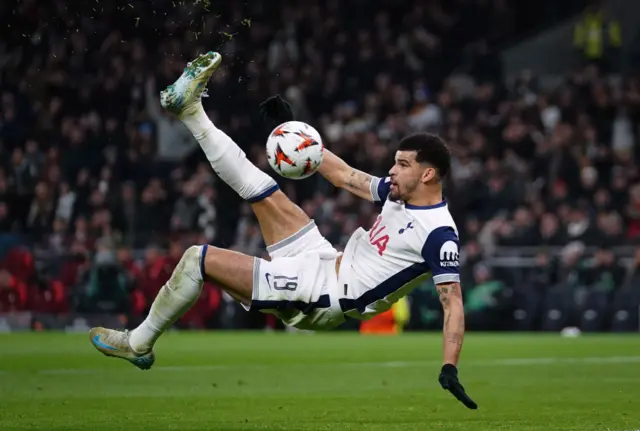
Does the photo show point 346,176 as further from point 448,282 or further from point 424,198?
point 448,282

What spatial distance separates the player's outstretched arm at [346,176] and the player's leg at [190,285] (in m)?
1.15

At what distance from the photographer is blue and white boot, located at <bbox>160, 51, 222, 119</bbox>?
29.7ft

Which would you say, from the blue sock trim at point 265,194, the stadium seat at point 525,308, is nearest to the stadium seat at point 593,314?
the stadium seat at point 525,308

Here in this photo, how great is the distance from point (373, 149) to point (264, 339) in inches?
223

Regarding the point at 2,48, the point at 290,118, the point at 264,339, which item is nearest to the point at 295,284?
the point at 290,118

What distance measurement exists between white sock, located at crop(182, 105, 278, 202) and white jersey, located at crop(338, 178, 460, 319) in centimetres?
77

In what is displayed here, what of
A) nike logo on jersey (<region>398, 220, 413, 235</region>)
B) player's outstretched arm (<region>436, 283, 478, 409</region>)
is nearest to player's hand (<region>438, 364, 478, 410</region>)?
player's outstretched arm (<region>436, 283, 478, 409</region>)

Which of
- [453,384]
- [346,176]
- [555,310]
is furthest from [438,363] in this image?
[555,310]

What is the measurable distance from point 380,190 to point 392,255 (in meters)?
0.72

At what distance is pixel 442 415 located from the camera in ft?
32.0

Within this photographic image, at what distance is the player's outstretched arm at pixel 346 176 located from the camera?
956 centimetres

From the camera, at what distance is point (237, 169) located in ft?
29.5

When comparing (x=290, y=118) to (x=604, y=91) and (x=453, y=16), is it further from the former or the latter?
(x=453, y=16)

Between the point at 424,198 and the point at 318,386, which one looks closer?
the point at 424,198
